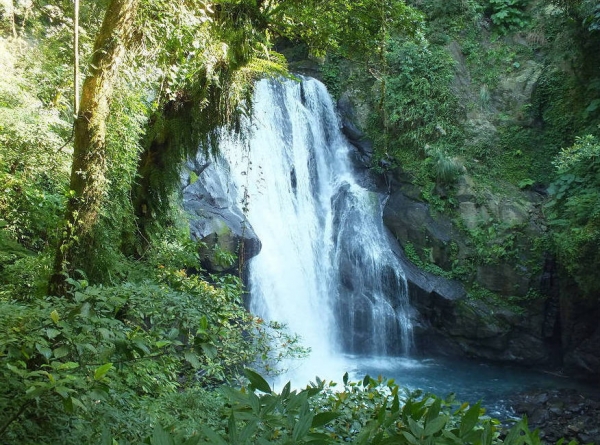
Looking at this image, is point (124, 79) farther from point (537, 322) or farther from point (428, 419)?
point (537, 322)

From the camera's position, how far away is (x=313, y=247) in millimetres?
12719

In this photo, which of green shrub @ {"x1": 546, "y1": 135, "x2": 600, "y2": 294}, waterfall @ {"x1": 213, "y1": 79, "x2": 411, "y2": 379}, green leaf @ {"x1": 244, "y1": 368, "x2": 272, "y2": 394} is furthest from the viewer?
waterfall @ {"x1": 213, "y1": 79, "x2": 411, "y2": 379}

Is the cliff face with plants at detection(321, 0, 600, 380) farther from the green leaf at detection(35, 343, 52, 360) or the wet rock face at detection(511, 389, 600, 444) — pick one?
the green leaf at detection(35, 343, 52, 360)

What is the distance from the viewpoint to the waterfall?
38.5 feet

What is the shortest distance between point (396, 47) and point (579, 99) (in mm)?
5672

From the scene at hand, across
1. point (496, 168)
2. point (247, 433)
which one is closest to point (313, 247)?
point (496, 168)

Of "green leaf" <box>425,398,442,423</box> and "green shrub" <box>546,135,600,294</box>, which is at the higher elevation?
"green shrub" <box>546,135,600,294</box>

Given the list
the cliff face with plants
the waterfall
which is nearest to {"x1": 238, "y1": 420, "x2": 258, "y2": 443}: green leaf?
the cliff face with plants

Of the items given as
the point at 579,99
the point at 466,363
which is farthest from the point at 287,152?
the point at 579,99

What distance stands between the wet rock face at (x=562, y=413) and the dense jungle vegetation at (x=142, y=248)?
3.29 m

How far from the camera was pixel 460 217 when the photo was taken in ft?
43.2

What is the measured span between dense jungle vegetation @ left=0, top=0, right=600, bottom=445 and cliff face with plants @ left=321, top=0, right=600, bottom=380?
529cm

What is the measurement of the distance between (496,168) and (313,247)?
6022mm

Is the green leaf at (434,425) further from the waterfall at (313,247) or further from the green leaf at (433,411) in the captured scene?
the waterfall at (313,247)
